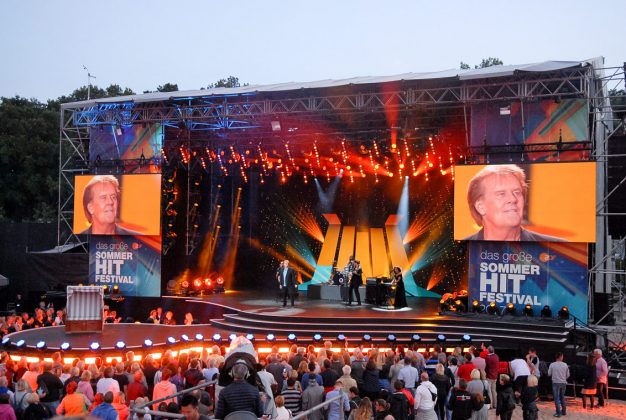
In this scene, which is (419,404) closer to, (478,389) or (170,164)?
(478,389)

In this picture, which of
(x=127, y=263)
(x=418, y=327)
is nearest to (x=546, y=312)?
(x=418, y=327)

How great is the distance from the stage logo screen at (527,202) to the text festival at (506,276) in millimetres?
622

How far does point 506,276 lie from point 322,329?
472cm

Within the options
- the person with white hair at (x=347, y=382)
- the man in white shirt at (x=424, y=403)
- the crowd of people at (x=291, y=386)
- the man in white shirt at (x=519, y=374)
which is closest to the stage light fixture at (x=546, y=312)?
the crowd of people at (x=291, y=386)

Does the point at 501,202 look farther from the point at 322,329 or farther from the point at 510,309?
the point at 322,329

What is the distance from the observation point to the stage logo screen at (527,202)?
1527 cm

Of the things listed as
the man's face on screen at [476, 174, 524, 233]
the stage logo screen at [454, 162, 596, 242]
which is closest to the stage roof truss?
Result: the stage logo screen at [454, 162, 596, 242]

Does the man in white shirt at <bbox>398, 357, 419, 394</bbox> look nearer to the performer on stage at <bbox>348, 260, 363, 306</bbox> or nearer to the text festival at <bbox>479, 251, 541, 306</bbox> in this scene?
the text festival at <bbox>479, 251, 541, 306</bbox>

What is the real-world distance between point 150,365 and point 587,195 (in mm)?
10379

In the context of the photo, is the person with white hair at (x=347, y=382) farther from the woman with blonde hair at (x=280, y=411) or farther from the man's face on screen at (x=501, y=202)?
the man's face on screen at (x=501, y=202)

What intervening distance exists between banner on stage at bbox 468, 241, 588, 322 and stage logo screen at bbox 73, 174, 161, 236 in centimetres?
942

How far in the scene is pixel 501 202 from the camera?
1606 cm

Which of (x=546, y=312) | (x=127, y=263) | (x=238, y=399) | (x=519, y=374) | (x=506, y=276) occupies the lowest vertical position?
(x=519, y=374)

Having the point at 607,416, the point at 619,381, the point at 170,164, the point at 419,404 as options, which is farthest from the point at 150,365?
the point at 170,164
